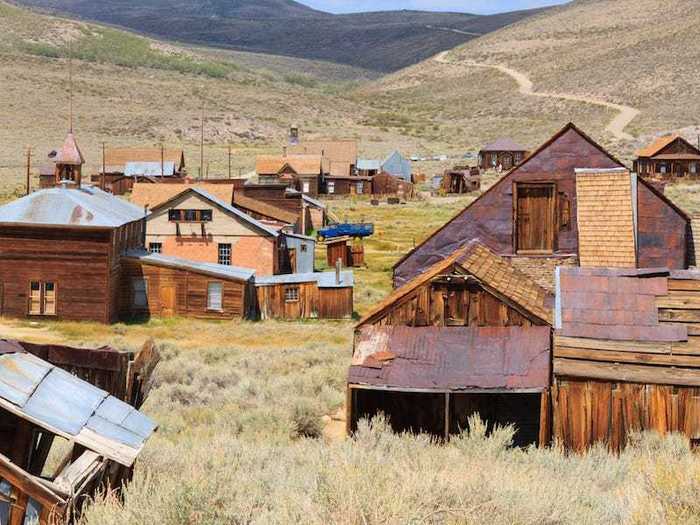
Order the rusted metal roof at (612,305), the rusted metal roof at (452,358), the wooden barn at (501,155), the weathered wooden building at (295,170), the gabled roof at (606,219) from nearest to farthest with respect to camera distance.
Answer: the rusted metal roof at (452,358)
the rusted metal roof at (612,305)
the gabled roof at (606,219)
the weathered wooden building at (295,170)
the wooden barn at (501,155)

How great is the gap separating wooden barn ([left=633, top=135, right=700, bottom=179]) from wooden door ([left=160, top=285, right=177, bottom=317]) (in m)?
50.6

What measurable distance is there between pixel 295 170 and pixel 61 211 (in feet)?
136

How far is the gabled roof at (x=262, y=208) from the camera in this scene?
41.3 meters

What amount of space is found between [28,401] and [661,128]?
9852cm

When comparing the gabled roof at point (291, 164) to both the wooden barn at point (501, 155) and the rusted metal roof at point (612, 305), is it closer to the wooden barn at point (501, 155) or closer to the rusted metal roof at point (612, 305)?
the wooden barn at point (501, 155)

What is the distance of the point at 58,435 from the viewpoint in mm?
8023

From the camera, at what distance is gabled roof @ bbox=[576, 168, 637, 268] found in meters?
17.5

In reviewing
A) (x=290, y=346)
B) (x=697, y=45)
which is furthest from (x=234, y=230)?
(x=697, y=45)

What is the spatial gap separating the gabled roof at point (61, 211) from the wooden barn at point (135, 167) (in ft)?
116

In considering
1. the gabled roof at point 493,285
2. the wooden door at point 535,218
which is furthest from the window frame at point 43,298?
the gabled roof at point 493,285

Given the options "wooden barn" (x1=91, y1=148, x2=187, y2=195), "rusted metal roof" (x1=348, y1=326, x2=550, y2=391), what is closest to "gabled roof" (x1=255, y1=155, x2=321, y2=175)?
"wooden barn" (x1=91, y1=148, x2=187, y2=195)

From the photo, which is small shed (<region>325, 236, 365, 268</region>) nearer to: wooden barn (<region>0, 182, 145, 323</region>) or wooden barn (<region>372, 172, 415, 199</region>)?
wooden barn (<region>0, 182, 145, 323</region>)

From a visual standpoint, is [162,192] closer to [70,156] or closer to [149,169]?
[70,156]

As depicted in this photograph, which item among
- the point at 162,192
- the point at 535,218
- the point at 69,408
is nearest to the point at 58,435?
the point at 69,408
